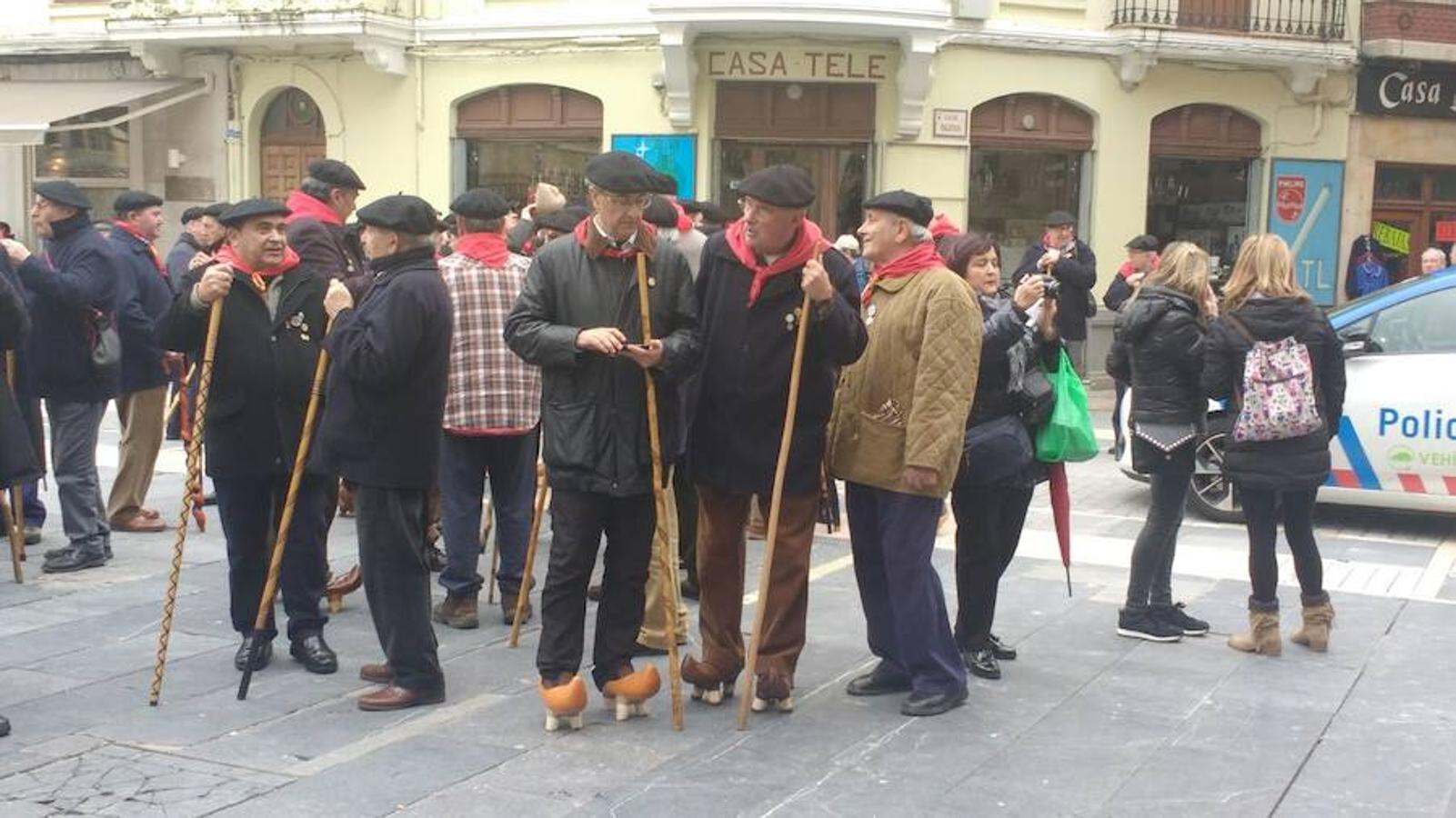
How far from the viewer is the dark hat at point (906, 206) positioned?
18.7 ft

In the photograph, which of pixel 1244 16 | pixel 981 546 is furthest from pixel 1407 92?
pixel 981 546

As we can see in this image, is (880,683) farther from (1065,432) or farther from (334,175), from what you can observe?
(334,175)

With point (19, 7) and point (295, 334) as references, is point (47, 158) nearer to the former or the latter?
point (19, 7)

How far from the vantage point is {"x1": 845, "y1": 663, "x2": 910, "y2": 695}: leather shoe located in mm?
6109

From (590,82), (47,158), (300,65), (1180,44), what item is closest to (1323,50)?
(1180,44)

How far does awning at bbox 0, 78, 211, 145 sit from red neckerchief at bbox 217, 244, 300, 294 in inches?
555

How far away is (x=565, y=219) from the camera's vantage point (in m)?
7.95

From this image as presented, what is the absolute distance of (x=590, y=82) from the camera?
18875 millimetres

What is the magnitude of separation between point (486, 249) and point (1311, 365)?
12.0 ft

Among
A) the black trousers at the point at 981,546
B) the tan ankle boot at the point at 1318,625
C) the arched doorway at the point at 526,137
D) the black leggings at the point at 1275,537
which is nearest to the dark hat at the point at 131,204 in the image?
the black trousers at the point at 981,546

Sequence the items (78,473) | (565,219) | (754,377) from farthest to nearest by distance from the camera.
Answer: (78,473) < (565,219) < (754,377)

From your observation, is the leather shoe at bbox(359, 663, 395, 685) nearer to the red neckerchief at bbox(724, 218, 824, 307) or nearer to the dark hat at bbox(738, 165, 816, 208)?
the red neckerchief at bbox(724, 218, 824, 307)

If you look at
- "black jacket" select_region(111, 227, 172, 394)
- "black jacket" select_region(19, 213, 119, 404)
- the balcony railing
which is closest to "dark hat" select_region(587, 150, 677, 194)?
"black jacket" select_region(19, 213, 119, 404)

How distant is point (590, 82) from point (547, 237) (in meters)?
10.9
